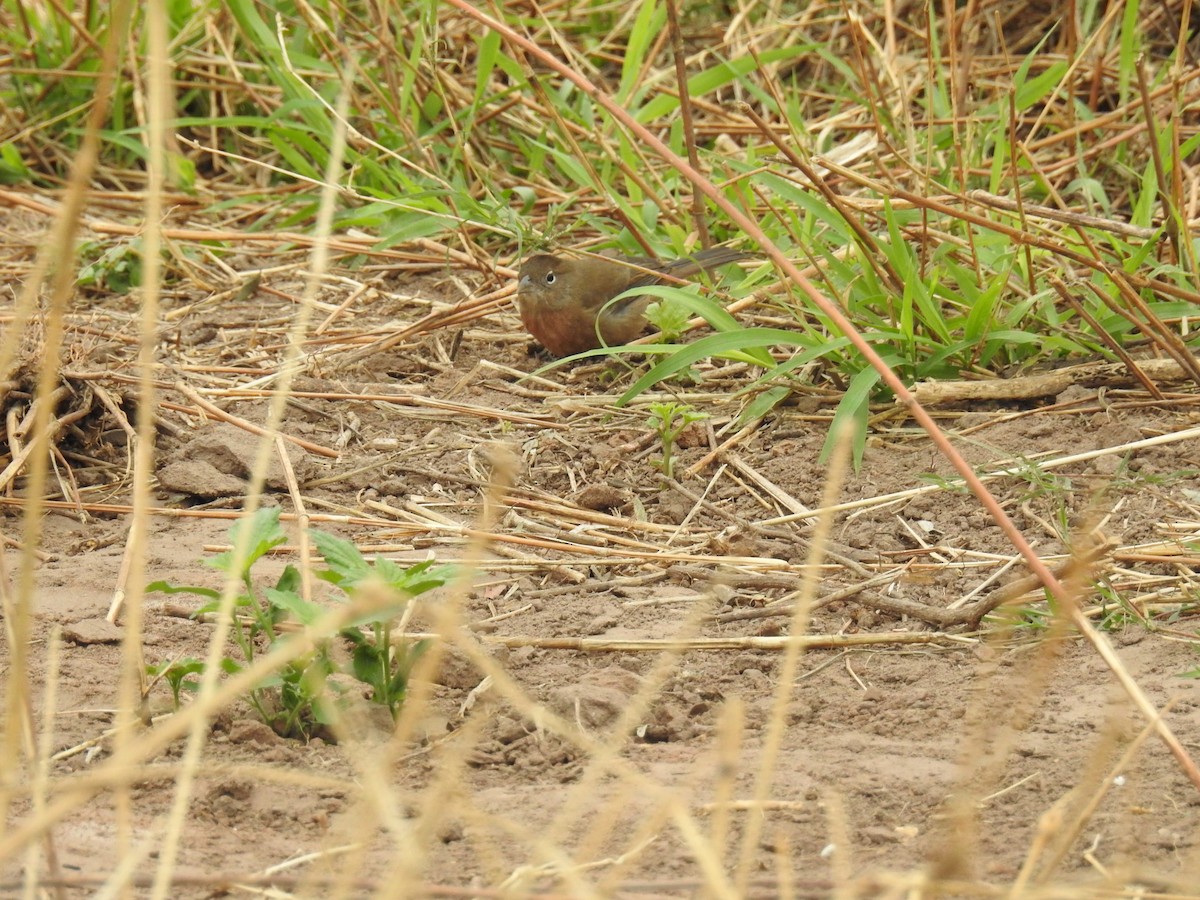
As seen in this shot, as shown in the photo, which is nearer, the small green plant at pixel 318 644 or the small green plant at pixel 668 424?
the small green plant at pixel 318 644

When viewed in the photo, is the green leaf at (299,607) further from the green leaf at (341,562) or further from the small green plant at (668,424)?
the small green plant at (668,424)

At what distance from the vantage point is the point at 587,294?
4789mm

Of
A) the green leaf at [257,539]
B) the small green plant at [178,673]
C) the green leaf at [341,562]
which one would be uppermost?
the green leaf at [257,539]

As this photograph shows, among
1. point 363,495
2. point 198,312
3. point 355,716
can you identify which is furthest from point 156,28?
point 198,312

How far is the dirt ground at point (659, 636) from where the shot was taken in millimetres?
1982

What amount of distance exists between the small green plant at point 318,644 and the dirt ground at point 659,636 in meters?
0.07

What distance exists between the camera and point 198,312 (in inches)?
199

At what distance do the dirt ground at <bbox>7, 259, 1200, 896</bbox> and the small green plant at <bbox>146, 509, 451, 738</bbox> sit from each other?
72 mm

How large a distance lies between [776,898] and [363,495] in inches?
88.4

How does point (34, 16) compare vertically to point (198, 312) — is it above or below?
above

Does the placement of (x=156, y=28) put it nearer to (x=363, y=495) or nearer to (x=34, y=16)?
(x=363, y=495)

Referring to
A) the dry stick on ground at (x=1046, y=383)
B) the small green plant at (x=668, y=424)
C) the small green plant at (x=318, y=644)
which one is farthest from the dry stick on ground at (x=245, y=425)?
the dry stick on ground at (x=1046, y=383)

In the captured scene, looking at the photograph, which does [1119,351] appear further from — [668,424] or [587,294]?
[587,294]

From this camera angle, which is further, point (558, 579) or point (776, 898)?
point (558, 579)
